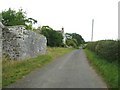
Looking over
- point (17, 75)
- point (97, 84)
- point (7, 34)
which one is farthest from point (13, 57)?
point (97, 84)

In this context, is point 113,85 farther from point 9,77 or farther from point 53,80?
point 9,77

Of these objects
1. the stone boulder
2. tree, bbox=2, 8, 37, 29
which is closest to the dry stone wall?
the stone boulder

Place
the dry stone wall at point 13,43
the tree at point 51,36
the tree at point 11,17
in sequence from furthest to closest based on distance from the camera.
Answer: the tree at point 51,36, the tree at point 11,17, the dry stone wall at point 13,43

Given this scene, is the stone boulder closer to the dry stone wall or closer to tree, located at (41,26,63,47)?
the dry stone wall

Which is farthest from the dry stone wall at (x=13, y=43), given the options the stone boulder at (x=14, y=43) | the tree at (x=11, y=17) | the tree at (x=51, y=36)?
the tree at (x=51, y=36)

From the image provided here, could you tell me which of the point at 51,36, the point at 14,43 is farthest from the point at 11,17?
the point at 51,36

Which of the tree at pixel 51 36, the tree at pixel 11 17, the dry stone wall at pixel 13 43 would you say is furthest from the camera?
the tree at pixel 51 36

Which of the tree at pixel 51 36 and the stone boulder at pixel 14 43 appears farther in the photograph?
the tree at pixel 51 36

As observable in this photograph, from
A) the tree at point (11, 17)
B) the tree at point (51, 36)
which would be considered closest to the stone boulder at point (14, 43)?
the tree at point (11, 17)

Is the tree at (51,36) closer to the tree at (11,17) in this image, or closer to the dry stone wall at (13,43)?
the tree at (11,17)

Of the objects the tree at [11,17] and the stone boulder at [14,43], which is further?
the tree at [11,17]

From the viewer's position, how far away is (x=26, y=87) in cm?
1001

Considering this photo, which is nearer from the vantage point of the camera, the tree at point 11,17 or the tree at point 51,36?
the tree at point 11,17

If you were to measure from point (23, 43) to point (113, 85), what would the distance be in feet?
37.6
